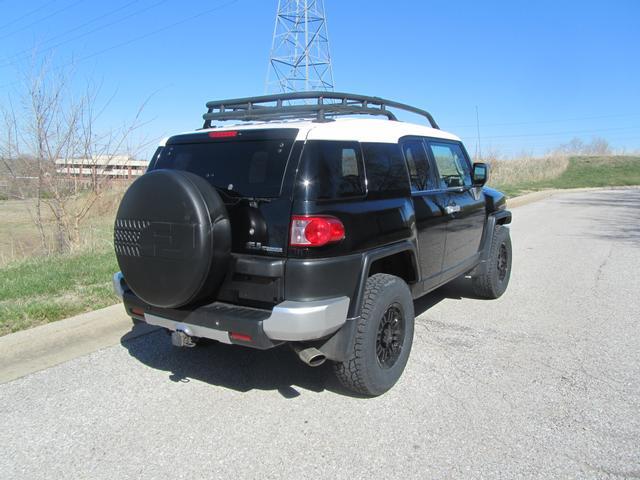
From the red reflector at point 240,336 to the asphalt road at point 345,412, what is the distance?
0.58m

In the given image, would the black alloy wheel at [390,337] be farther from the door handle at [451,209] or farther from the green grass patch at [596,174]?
the green grass patch at [596,174]

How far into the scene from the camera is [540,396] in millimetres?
3664

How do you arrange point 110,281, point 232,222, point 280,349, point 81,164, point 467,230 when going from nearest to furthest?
point 232,222
point 280,349
point 467,230
point 110,281
point 81,164

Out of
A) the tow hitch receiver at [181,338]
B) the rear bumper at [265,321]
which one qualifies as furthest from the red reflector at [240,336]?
the tow hitch receiver at [181,338]

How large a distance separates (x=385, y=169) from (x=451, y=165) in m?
1.70

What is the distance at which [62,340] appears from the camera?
14.8 feet

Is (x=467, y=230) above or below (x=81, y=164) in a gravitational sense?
below

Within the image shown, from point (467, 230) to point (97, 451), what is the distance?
12.9ft

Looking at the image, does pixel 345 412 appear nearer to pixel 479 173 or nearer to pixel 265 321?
pixel 265 321

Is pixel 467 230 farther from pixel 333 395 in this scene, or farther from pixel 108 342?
pixel 108 342

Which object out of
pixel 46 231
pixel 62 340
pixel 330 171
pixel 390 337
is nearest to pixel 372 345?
pixel 390 337

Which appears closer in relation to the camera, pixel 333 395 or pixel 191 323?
pixel 191 323

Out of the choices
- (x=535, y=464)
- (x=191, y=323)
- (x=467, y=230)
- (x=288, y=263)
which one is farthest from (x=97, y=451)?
(x=467, y=230)

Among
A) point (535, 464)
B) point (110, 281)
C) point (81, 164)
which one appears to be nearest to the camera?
point (535, 464)
